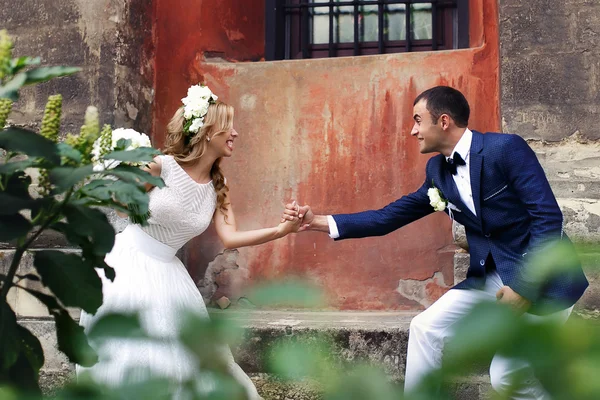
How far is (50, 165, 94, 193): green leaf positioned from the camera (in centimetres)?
113

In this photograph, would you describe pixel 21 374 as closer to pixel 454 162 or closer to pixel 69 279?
pixel 69 279

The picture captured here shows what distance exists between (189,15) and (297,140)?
1.07 m

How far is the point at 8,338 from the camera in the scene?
1.16 meters

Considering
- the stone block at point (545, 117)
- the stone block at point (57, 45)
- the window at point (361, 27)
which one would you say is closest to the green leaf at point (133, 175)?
the stone block at point (545, 117)

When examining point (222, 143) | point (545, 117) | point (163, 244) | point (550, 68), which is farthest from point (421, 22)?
point (163, 244)

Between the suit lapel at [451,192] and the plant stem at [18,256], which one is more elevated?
the plant stem at [18,256]

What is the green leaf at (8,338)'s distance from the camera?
1.11 meters

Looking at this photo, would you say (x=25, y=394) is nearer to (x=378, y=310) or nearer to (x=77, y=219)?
(x=77, y=219)

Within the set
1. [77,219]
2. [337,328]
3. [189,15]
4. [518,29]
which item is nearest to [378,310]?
[337,328]

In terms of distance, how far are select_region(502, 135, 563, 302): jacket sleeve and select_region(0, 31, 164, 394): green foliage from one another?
212 cm

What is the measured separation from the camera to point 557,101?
425cm

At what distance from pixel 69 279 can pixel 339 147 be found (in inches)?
149

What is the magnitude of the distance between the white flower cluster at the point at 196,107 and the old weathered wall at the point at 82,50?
3.18 ft

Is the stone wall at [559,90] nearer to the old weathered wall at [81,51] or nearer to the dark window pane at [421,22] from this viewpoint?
the dark window pane at [421,22]
